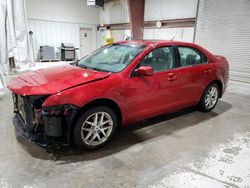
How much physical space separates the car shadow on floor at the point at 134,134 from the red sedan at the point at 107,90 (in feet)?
0.45

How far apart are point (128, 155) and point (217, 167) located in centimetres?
98

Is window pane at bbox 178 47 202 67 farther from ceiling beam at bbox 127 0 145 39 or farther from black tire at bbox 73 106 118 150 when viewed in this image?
ceiling beam at bbox 127 0 145 39

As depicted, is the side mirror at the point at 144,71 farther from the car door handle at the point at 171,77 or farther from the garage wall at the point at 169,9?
the garage wall at the point at 169,9

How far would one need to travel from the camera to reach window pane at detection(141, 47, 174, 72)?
2789 mm

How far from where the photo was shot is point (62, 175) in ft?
6.56

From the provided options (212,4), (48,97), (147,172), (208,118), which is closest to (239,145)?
(208,118)

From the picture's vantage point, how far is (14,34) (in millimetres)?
7430

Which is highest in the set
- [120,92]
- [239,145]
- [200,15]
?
[200,15]

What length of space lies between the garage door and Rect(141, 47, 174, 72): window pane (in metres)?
4.39

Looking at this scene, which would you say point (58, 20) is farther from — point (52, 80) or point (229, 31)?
point (52, 80)

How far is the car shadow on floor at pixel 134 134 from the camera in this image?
7.62 ft

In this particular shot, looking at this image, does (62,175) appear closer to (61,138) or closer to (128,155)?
(61,138)

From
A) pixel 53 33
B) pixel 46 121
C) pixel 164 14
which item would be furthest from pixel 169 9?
pixel 46 121

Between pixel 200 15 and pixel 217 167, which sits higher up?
pixel 200 15
